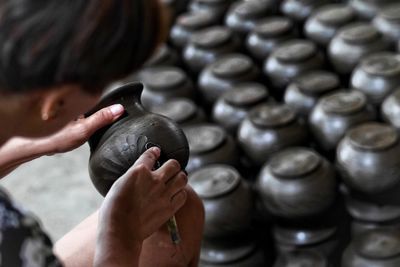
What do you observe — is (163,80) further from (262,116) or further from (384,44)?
(384,44)

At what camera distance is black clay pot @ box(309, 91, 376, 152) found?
1808mm

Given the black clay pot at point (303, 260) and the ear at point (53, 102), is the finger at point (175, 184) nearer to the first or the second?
the ear at point (53, 102)

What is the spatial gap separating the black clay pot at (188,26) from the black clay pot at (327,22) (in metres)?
0.39

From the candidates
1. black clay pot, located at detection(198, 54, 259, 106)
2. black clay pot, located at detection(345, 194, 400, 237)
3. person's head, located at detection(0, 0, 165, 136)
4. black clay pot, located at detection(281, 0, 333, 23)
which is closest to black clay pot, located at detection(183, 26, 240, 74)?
black clay pot, located at detection(198, 54, 259, 106)


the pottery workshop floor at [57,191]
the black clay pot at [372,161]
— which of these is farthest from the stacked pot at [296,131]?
the pottery workshop floor at [57,191]

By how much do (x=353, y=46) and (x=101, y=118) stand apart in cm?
116

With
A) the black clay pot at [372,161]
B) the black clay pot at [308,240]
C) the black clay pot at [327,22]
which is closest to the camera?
the black clay pot at [372,161]

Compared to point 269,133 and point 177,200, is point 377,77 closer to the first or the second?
point 269,133

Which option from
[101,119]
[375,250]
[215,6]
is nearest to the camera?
[101,119]

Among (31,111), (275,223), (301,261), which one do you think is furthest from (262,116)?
(31,111)

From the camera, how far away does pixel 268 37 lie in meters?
2.31

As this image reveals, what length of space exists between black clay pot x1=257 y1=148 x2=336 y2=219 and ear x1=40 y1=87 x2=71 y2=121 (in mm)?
947

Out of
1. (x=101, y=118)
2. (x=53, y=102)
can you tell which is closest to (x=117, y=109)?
(x=101, y=118)

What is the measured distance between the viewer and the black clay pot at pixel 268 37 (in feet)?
7.55
